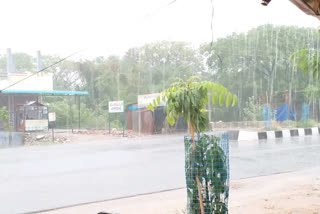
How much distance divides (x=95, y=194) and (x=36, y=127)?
11964 mm

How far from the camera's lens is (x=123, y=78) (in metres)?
21.5

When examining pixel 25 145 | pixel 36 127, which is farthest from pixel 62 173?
pixel 36 127

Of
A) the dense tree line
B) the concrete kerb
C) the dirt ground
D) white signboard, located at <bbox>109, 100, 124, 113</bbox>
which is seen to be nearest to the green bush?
the dense tree line

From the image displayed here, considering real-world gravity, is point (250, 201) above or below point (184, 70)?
below

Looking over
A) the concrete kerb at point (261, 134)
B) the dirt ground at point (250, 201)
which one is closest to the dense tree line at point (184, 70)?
the concrete kerb at point (261, 134)

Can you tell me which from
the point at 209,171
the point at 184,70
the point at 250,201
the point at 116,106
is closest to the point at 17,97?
the point at 116,106

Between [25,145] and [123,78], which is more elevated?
[123,78]

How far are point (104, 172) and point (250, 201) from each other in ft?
11.0

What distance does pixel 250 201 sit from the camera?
171 inches

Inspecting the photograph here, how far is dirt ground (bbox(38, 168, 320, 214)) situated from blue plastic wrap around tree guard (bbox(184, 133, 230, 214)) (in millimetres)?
662

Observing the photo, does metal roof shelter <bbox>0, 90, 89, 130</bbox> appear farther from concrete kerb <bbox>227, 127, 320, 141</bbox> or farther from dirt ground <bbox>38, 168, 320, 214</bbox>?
dirt ground <bbox>38, 168, 320, 214</bbox>

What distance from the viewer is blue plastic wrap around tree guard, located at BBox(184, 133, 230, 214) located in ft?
9.61

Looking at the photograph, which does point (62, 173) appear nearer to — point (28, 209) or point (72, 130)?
point (28, 209)

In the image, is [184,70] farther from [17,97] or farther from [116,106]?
[17,97]
